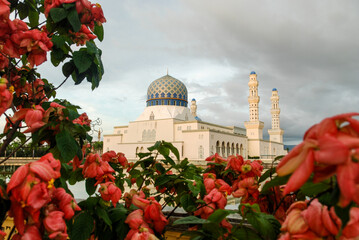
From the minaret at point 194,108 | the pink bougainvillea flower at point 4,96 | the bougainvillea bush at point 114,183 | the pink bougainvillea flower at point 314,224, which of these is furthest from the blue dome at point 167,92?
the pink bougainvillea flower at point 314,224

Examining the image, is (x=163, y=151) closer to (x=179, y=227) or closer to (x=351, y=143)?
(x=179, y=227)

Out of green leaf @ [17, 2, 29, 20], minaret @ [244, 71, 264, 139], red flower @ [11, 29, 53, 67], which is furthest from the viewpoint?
minaret @ [244, 71, 264, 139]

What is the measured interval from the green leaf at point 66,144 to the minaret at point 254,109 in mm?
24214

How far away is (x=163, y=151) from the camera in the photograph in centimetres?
124

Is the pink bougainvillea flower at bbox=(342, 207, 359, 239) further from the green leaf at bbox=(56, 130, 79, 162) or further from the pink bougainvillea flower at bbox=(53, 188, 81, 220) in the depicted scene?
the green leaf at bbox=(56, 130, 79, 162)

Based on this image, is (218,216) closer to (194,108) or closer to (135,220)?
(135,220)

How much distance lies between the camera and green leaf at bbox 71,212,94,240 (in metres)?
0.76

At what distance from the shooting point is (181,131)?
19.9m

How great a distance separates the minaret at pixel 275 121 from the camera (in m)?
27.8

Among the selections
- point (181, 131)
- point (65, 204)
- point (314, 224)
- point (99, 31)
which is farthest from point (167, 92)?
point (314, 224)

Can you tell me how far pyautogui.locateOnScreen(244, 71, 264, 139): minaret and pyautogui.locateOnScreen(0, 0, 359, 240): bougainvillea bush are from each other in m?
23.7

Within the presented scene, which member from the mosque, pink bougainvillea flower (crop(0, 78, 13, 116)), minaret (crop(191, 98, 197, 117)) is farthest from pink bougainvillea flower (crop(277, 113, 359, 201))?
minaret (crop(191, 98, 197, 117))

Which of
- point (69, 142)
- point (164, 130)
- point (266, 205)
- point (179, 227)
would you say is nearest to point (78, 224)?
point (69, 142)

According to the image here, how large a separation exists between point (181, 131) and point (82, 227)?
1909 cm
